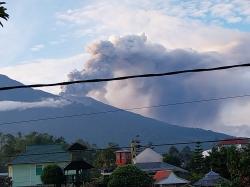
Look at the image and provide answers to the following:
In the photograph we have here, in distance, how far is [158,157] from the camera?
93312mm

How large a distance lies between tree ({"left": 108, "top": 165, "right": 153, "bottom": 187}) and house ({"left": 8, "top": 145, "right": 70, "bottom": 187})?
26549 millimetres

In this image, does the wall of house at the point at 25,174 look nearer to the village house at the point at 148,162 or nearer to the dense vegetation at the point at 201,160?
the dense vegetation at the point at 201,160

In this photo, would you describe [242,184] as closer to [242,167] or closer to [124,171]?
[242,167]

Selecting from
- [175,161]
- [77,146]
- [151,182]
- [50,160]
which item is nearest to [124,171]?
[151,182]

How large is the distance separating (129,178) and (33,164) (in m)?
29.6

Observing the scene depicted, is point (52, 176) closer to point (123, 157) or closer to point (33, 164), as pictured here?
point (33, 164)

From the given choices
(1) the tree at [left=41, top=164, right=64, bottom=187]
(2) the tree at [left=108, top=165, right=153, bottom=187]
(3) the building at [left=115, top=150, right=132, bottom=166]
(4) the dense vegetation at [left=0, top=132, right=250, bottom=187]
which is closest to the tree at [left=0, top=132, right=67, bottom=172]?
A: (4) the dense vegetation at [left=0, top=132, right=250, bottom=187]

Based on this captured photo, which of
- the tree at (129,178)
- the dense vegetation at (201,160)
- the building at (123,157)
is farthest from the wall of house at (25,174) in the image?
the tree at (129,178)

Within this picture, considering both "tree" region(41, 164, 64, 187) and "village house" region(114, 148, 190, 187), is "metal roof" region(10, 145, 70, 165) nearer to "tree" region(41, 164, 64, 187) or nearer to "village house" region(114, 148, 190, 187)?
"village house" region(114, 148, 190, 187)

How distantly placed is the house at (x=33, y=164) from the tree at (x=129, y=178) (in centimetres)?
2655

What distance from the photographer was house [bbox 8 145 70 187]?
227ft

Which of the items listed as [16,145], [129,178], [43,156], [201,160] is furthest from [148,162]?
[129,178]

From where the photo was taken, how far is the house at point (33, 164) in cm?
6931

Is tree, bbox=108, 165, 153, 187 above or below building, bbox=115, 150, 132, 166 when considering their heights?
below
